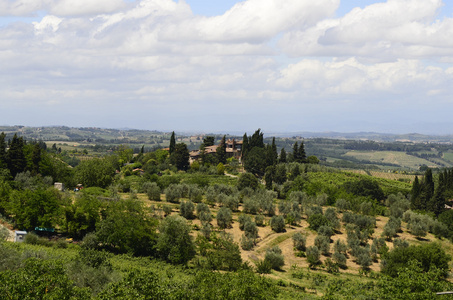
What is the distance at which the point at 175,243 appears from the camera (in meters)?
35.1

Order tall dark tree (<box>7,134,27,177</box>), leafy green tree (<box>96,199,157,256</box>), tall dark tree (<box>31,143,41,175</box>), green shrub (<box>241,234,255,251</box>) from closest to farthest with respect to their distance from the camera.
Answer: leafy green tree (<box>96,199,157,256</box>), green shrub (<box>241,234,255,251</box>), tall dark tree (<box>7,134,27,177</box>), tall dark tree (<box>31,143,41,175</box>)

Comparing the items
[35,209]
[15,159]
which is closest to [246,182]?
[35,209]

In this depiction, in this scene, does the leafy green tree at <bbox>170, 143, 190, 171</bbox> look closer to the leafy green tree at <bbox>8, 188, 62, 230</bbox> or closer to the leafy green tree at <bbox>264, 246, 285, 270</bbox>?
the leafy green tree at <bbox>8, 188, 62, 230</bbox>

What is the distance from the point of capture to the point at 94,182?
2309 inches

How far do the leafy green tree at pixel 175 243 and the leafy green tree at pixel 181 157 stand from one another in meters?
56.2

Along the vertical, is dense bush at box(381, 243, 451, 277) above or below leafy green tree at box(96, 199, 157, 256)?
below

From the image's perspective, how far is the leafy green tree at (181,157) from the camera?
9156 centimetres

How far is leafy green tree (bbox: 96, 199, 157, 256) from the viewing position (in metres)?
35.6

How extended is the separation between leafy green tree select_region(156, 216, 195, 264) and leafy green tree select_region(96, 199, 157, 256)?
1.30 metres

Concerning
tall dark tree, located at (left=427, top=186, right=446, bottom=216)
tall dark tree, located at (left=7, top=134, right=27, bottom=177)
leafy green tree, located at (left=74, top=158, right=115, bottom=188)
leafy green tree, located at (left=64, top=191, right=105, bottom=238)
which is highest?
tall dark tree, located at (left=7, top=134, right=27, bottom=177)

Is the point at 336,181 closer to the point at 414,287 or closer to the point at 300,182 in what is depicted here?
the point at 300,182

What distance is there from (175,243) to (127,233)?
4679 millimetres

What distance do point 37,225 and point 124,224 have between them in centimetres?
964

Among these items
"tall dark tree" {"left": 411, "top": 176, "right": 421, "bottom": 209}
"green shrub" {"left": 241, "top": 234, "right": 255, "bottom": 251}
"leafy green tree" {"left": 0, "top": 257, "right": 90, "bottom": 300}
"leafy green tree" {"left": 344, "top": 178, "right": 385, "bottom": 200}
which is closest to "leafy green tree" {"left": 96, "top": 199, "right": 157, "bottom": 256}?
"green shrub" {"left": 241, "top": 234, "right": 255, "bottom": 251}
